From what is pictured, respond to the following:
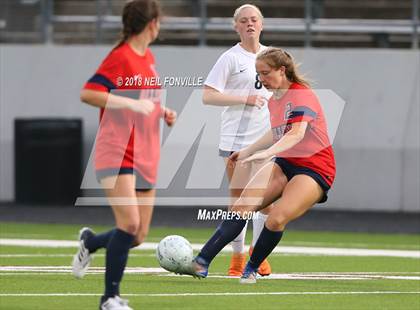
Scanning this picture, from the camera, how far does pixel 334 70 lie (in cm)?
2175

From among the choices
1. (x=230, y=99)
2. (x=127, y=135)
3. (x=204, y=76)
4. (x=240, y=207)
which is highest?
(x=127, y=135)

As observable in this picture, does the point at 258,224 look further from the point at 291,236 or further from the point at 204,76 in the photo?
the point at 204,76

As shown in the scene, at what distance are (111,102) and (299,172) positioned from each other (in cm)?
250

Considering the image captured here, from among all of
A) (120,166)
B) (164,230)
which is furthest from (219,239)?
(164,230)

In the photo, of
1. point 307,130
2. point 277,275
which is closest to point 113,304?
point 307,130

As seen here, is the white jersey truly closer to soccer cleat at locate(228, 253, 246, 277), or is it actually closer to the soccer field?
soccer cleat at locate(228, 253, 246, 277)

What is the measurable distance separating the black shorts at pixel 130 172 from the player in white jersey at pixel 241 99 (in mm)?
2876

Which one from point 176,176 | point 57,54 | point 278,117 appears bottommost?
point 176,176

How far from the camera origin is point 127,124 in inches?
348

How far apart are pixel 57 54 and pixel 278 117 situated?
40.9ft

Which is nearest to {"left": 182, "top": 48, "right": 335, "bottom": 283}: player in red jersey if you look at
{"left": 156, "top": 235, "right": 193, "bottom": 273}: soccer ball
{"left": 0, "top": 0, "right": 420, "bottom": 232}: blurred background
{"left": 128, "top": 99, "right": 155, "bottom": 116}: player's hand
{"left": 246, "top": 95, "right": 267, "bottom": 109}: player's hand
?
{"left": 156, "top": 235, "right": 193, "bottom": 273}: soccer ball

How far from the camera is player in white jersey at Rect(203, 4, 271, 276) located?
38.7ft

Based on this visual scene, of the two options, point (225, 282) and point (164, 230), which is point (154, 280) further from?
point (164, 230)

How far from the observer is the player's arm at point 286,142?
10.1m
